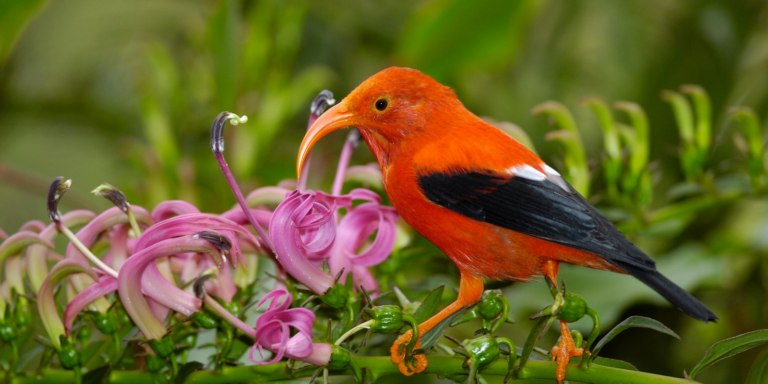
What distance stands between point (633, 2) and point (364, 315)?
2.94 metres

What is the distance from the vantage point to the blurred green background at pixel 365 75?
2.32 m

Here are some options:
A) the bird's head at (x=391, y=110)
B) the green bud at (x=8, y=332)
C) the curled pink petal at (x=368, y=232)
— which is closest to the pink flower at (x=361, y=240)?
the curled pink petal at (x=368, y=232)

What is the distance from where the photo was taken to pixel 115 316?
1327 millimetres

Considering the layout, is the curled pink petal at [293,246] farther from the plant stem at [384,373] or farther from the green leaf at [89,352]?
the green leaf at [89,352]

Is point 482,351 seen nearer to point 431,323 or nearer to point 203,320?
point 431,323

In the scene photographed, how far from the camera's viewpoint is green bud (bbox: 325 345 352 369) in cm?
113

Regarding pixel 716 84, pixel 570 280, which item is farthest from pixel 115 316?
pixel 716 84

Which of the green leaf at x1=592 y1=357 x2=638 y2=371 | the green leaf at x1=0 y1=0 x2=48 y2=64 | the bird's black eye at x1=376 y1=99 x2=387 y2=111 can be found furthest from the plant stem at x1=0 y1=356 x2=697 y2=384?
the green leaf at x1=0 y1=0 x2=48 y2=64

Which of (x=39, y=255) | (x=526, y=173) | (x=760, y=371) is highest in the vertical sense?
(x=526, y=173)

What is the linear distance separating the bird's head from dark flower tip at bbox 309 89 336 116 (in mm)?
92

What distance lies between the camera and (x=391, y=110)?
133cm

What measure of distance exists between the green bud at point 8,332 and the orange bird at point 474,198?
2.29 ft

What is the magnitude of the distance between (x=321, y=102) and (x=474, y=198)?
1.27 feet

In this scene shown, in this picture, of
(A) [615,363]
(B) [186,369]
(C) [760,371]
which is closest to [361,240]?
(B) [186,369]
